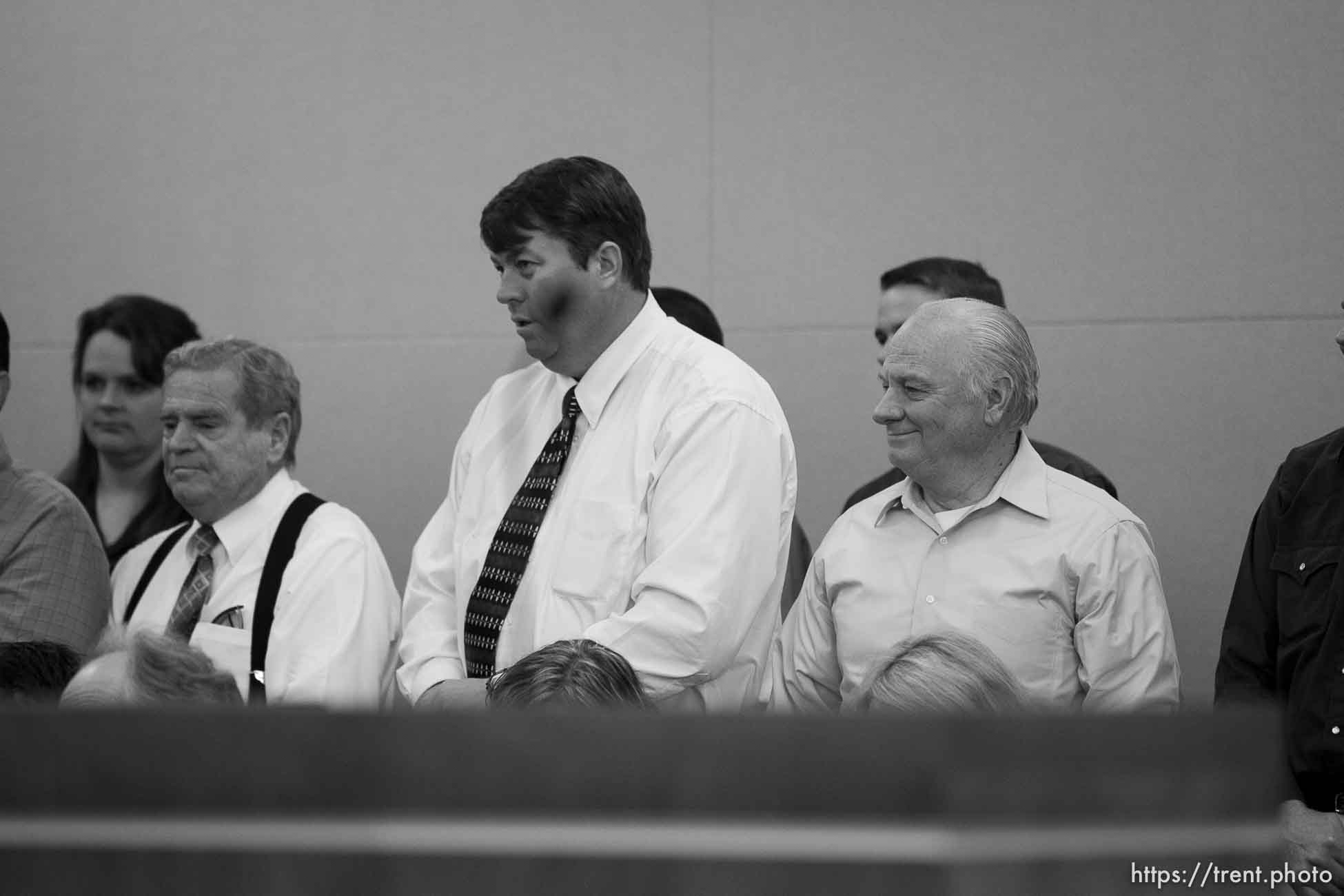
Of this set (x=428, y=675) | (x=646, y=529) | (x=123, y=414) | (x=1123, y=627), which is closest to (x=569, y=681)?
(x=646, y=529)

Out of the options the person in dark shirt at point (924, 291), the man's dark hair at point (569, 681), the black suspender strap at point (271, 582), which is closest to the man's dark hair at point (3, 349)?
the black suspender strap at point (271, 582)

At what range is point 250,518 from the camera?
302cm

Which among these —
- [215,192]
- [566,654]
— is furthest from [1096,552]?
[215,192]

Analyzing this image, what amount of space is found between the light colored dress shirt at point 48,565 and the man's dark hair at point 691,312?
4.21ft

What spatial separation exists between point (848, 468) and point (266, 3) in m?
2.11

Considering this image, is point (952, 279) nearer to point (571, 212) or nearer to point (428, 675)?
point (571, 212)

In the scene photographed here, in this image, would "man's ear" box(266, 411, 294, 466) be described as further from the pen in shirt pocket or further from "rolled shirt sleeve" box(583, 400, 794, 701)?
"rolled shirt sleeve" box(583, 400, 794, 701)

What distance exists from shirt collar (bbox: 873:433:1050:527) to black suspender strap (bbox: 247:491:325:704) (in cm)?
106

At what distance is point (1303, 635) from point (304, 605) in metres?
1.65

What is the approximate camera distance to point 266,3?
4.54 metres

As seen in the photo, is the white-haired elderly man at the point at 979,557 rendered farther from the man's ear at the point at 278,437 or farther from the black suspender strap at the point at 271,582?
the man's ear at the point at 278,437

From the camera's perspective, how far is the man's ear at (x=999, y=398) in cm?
262

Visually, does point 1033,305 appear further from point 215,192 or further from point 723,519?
point 215,192

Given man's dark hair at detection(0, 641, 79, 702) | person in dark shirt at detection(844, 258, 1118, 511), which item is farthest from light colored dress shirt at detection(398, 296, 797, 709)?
person in dark shirt at detection(844, 258, 1118, 511)
